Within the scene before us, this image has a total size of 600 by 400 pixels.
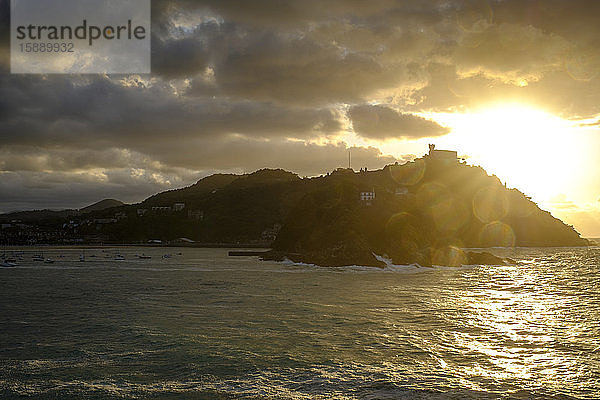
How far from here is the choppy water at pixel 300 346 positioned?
18453 millimetres

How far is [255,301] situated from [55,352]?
823 inches

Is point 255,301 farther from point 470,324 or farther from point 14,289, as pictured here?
point 14,289

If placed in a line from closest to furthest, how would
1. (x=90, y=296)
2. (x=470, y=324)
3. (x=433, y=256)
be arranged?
1. (x=470, y=324)
2. (x=90, y=296)
3. (x=433, y=256)

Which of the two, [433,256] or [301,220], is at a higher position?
[301,220]

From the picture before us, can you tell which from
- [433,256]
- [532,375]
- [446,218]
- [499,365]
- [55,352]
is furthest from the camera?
[446,218]

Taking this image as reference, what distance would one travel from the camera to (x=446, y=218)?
19750 centimetres

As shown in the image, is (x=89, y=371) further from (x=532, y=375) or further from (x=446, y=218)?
(x=446, y=218)

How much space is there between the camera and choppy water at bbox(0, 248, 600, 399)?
18453mm

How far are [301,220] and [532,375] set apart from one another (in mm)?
113640

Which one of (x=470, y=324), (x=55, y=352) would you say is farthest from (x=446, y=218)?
(x=55, y=352)

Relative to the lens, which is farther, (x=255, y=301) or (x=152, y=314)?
(x=255, y=301)

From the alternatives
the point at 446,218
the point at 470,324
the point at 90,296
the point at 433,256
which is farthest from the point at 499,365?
the point at 446,218

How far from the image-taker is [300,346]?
24.9 m

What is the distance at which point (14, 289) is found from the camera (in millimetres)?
55969
